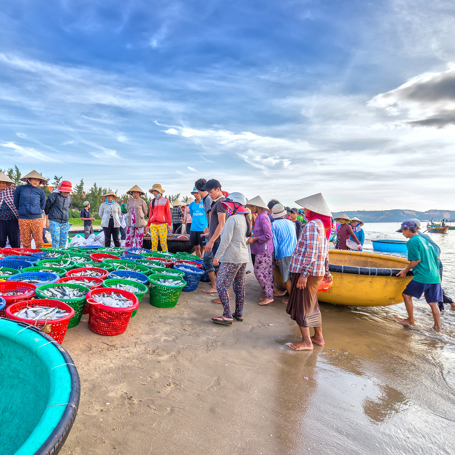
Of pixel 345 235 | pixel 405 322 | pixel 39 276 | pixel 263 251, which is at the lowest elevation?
pixel 405 322

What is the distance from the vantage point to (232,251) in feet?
13.4

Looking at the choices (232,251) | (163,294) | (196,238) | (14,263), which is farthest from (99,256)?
(232,251)

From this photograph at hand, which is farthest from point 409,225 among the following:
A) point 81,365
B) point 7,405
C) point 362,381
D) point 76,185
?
point 76,185

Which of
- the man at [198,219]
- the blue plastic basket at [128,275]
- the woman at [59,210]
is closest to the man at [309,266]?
the blue plastic basket at [128,275]

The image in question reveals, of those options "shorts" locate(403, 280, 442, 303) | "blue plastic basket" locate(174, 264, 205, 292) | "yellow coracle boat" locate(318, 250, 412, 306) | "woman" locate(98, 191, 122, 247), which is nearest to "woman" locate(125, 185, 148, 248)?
"woman" locate(98, 191, 122, 247)

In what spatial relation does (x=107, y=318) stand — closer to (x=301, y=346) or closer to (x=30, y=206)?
(x=301, y=346)

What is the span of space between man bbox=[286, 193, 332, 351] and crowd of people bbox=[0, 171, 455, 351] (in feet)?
0.04

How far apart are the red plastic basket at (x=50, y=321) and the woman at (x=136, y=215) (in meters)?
5.15

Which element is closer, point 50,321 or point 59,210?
point 50,321

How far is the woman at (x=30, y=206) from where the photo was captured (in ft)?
20.5

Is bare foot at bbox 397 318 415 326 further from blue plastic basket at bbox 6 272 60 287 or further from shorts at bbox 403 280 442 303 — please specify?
blue plastic basket at bbox 6 272 60 287

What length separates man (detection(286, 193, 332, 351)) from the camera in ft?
11.5

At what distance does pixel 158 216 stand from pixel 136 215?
3.43 ft

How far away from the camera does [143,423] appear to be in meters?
2.15
